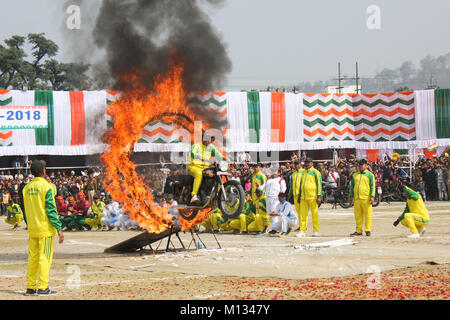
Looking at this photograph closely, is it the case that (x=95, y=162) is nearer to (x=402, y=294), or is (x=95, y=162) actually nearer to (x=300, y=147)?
(x=402, y=294)

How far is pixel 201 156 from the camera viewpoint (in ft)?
48.4

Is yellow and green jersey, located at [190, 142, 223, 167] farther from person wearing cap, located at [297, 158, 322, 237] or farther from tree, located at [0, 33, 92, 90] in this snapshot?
tree, located at [0, 33, 92, 90]

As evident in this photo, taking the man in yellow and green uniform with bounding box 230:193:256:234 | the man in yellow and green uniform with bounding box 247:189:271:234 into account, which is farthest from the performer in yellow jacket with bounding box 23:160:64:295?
the man in yellow and green uniform with bounding box 230:193:256:234

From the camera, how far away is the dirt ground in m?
9.59

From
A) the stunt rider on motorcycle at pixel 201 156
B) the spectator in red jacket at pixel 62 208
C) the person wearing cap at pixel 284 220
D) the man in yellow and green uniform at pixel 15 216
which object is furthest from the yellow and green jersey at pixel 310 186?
the man in yellow and green uniform at pixel 15 216

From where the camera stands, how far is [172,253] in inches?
589

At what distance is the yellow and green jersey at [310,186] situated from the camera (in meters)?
18.0

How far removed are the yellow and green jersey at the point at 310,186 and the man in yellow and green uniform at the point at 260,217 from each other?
5.69 feet

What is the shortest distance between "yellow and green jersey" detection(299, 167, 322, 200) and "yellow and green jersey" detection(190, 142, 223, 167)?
4070 millimetres

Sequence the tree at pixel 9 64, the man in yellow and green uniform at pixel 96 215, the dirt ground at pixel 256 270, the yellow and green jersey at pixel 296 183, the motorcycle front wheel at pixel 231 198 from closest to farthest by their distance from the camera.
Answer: the dirt ground at pixel 256 270 → the motorcycle front wheel at pixel 231 198 → the yellow and green jersey at pixel 296 183 → the man in yellow and green uniform at pixel 96 215 → the tree at pixel 9 64

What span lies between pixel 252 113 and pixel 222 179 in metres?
26.1

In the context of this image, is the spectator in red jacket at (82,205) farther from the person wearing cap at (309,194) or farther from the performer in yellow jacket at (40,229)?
the performer in yellow jacket at (40,229)

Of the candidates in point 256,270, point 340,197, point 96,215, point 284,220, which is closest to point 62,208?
point 96,215

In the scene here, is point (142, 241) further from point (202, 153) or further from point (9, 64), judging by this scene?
point (9, 64)
